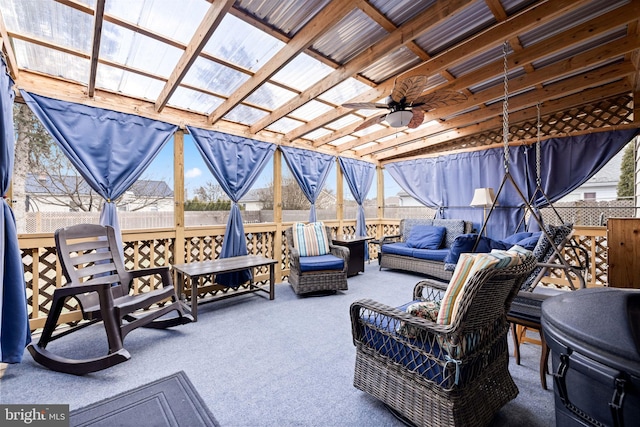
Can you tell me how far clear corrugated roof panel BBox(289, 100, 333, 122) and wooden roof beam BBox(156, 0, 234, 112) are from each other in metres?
1.32

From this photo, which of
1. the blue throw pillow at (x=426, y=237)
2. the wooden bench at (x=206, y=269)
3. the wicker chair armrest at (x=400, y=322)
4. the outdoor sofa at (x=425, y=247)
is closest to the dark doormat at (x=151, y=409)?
the wicker chair armrest at (x=400, y=322)

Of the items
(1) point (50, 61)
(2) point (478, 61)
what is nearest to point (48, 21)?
(1) point (50, 61)

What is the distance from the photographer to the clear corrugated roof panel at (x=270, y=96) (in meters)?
2.89

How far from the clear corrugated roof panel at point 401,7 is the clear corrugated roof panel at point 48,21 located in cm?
208

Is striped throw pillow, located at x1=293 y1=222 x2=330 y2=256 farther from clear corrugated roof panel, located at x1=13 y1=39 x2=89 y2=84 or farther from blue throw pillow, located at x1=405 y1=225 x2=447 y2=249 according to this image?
clear corrugated roof panel, located at x1=13 y1=39 x2=89 y2=84

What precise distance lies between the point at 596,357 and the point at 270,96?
3.20 meters

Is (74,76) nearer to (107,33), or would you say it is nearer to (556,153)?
(107,33)

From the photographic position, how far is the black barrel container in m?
0.72

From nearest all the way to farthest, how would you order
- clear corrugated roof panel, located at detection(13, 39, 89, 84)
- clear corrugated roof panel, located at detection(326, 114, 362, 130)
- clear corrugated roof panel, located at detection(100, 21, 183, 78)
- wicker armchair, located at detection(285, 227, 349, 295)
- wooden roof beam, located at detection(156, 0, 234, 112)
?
wooden roof beam, located at detection(156, 0, 234, 112) → clear corrugated roof panel, located at detection(100, 21, 183, 78) → clear corrugated roof panel, located at detection(13, 39, 89, 84) → wicker armchair, located at detection(285, 227, 349, 295) → clear corrugated roof panel, located at detection(326, 114, 362, 130)

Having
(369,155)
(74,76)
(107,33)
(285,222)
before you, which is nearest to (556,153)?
(369,155)

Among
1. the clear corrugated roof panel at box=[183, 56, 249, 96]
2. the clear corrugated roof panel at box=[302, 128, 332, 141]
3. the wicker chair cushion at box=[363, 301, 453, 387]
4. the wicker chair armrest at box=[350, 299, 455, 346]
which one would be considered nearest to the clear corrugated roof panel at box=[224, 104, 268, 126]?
the clear corrugated roof panel at box=[183, 56, 249, 96]

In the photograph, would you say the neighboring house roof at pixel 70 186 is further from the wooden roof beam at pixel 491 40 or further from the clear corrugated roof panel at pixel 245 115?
the wooden roof beam at pixel 491 40

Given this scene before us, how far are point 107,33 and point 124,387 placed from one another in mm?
2524

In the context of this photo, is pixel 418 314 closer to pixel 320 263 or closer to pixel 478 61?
pixel 320 263
